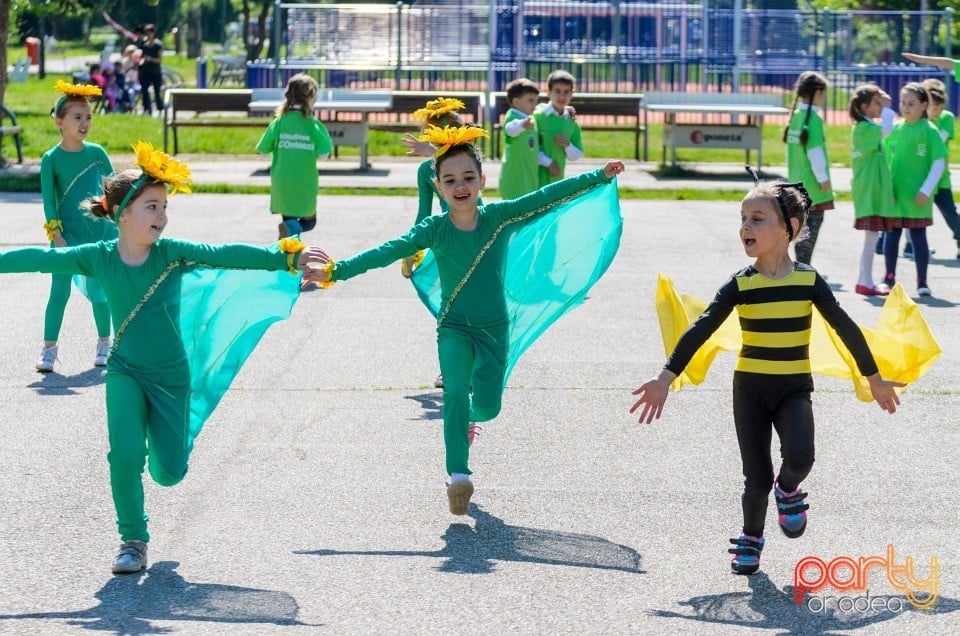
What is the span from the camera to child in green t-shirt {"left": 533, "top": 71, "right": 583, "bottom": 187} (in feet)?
39.8

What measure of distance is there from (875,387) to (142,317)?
9.49ft

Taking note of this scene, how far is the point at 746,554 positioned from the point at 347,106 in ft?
59.0

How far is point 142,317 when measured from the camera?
603 centimetres

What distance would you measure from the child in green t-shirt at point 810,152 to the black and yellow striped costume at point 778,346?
6.83 metres

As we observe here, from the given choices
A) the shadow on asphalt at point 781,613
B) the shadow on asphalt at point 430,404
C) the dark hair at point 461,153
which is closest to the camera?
the shadow on asphalt at point 781,613

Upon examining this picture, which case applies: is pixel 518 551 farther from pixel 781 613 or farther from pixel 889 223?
pixel 889 223

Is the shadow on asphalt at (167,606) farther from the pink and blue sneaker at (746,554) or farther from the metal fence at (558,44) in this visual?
the metal fence at (558,44)

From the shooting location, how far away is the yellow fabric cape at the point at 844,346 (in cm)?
612

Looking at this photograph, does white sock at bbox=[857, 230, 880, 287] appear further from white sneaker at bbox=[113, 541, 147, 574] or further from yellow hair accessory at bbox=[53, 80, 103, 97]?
white sneaker at bbox=[113, 541, 147, 574]

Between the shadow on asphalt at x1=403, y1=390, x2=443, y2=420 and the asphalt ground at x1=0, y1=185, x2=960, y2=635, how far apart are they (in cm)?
2

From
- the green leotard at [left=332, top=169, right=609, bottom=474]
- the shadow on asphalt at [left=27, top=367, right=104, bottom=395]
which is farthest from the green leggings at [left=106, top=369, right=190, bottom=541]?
the shadow on asphalt at [left=27, top=367, right=104, bottom=395]

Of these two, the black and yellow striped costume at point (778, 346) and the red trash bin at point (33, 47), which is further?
the red trash bin at point (33, 47)

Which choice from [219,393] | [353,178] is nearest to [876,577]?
[219,393]

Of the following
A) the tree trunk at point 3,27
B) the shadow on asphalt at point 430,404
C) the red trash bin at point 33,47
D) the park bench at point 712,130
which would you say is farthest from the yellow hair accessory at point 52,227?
the red trash bin at point 33,47
